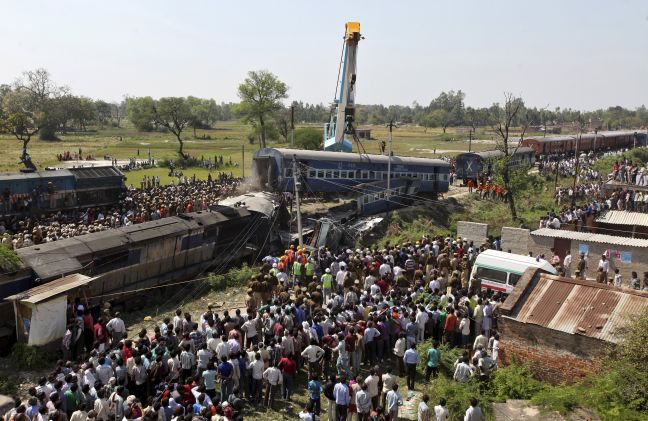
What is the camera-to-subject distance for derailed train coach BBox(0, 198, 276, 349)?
16.8 meters

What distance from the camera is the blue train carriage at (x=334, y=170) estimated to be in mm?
33094

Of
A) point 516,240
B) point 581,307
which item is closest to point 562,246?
point 516,240

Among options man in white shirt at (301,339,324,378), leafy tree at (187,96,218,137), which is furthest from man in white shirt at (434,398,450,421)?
leafy tree at (187,96,218,137)

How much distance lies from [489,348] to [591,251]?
11.5 metres

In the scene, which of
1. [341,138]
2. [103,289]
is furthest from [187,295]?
[341,138]

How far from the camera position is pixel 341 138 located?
143 feet

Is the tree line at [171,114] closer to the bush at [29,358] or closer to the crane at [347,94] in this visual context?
the crane at [347,94]

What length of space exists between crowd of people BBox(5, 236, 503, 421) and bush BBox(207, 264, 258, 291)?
9.57 feet

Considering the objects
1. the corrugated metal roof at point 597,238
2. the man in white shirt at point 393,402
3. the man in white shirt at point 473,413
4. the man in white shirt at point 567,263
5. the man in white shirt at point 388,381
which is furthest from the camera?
the man in white shirt at point 567,263

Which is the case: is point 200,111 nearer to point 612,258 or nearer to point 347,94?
point 347,94

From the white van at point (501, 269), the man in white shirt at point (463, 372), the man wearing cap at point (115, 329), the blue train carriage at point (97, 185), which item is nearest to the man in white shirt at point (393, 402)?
the man in white shirt at point (463, 372)

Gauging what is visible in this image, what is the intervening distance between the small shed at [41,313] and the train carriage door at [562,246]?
19766 mm

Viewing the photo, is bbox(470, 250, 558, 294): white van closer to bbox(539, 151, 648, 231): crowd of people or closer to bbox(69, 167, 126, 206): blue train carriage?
bbox(539, 151, 648, 231): crowd of people

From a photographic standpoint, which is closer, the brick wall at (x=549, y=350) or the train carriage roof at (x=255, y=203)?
the brick wall at (x=549, y=350)
